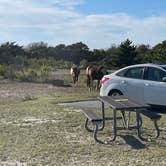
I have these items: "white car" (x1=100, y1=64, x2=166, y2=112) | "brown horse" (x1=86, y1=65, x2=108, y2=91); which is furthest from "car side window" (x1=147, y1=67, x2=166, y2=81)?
"brown horse" (x1=86, y1=65, x2=108, y2=91)

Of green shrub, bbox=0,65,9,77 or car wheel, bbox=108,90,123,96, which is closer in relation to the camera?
car wheel, bbox=108,90,123,96

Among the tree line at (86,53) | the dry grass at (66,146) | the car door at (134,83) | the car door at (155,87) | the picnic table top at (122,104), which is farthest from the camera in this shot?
the tree line at (86,53)

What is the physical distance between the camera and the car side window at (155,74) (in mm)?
13703

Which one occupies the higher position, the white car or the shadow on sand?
the white car

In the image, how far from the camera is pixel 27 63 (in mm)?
44875

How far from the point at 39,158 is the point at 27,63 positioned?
123ft

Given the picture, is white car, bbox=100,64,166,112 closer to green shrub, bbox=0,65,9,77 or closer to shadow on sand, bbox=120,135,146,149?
shadow on sand, bbox=120,135,146,149

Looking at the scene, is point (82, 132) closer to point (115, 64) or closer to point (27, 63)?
point (27, 63)

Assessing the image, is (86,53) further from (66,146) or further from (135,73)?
(66,146)

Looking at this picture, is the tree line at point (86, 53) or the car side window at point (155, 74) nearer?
the car side window at point (155, 74)

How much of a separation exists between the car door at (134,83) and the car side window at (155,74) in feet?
0.85

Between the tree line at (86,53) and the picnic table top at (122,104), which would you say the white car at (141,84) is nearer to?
the picnic table top at (122,104)

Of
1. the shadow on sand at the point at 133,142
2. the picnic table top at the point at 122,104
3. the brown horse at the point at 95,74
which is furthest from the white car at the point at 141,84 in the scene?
the brown horse at the point at 95,74

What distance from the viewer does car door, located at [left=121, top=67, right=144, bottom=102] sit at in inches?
551
